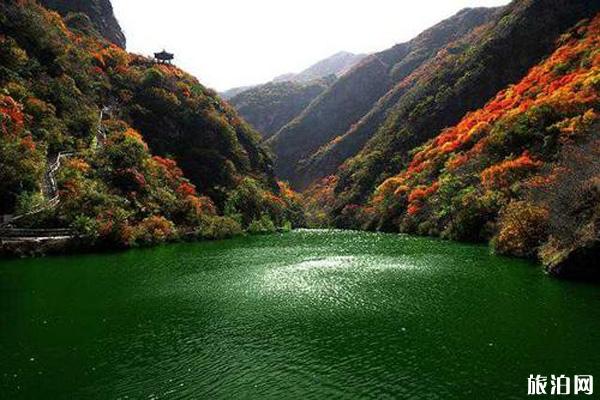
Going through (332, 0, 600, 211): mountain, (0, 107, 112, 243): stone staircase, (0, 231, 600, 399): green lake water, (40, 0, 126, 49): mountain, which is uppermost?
(40, 0, 126, 49): mountain

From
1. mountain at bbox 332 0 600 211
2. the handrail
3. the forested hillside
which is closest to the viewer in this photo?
the forested hillside

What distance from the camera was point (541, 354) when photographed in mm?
21734

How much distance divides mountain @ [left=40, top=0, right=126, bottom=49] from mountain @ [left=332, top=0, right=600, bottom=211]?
10114 cm

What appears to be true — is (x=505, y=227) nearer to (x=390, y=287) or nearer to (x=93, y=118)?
(x=390, y=287)

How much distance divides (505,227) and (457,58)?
376ft

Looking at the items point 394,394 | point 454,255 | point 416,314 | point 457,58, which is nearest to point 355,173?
point 457,58

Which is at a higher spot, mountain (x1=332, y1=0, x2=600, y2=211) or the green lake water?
mountain (x1=332, y1=0, x2=600, y2=211)

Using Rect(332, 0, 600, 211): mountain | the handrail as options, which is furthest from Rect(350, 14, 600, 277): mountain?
the handrail

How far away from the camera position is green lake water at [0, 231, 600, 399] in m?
19.6

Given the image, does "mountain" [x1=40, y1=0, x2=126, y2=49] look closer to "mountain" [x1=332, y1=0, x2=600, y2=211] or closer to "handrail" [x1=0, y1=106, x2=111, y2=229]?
"handrail" [x1=0, y1=106, x2=111, y2=229]

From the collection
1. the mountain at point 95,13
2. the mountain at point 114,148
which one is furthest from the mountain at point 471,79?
the mountain at point 95,13

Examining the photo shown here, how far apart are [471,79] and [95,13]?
5051 inches

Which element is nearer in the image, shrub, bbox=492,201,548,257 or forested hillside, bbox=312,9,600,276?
forested hillside, bbox=312,9,600,276

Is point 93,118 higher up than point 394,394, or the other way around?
point 93,118
